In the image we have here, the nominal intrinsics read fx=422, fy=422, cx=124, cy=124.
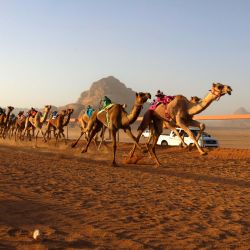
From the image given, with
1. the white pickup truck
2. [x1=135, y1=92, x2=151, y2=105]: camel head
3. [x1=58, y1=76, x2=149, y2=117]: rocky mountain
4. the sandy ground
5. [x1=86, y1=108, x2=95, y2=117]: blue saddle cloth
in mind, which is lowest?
→ the sandy ground

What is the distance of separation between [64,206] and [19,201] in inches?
30.0

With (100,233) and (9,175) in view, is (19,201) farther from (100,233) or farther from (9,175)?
(9,175)

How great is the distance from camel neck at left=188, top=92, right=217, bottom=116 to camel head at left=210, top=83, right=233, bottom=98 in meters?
0.21

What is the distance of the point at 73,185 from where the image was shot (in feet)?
28.3

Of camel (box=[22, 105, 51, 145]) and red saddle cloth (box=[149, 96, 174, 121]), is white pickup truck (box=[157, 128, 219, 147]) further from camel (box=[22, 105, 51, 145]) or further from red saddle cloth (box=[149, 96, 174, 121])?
red saddle cloth (box=[149, 96, 174, 121])

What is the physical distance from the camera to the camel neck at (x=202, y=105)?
14.0 meters

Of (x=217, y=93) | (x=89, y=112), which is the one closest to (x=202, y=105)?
(x=217, y=93)

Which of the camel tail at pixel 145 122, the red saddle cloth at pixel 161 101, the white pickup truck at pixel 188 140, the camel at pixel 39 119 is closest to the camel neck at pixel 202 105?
the red saddle cloth at pixel 161 101

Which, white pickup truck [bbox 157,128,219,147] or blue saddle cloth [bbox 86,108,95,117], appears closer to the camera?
blue saddle cloth [bbox 86,108,95,117]

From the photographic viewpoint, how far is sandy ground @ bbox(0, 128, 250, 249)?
481 centimetres

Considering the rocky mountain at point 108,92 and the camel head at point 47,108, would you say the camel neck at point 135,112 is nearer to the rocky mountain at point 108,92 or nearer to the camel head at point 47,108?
the camel head at point 47,108

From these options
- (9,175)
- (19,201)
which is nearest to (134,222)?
(19,201)

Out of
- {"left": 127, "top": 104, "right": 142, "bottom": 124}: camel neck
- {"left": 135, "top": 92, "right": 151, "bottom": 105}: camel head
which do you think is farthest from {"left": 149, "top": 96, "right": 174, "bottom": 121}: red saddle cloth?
{"left": 135, "top": 92, "right": 151, "bottom": 105}: camel head

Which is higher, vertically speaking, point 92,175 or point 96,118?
point 96,118
